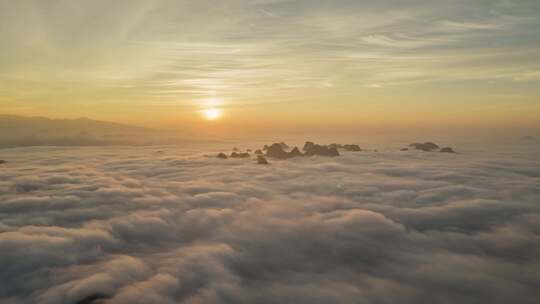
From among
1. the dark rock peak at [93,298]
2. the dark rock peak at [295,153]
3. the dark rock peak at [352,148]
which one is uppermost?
Result: the dark rock peak at [352,148]

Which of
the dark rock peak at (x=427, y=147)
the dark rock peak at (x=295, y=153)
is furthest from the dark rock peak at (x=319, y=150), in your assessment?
the dark rock peak at (x=427, y=147)

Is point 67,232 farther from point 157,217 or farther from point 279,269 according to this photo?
point 279,269

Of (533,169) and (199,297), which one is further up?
(533,169)

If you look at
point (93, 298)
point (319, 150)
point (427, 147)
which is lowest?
point (93, 298)

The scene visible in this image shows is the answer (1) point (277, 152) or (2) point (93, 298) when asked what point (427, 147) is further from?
(2) point (93, 298)

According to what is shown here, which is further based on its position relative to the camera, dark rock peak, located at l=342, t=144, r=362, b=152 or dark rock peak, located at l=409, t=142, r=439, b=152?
dark rock peak, located at l=409, t=142, r=439, b=152

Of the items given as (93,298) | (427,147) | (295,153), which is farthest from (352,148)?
(93,298)

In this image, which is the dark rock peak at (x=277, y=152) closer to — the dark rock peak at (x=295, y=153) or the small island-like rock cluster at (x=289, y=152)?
the small island-like rock cluster at (x=289, y=152)

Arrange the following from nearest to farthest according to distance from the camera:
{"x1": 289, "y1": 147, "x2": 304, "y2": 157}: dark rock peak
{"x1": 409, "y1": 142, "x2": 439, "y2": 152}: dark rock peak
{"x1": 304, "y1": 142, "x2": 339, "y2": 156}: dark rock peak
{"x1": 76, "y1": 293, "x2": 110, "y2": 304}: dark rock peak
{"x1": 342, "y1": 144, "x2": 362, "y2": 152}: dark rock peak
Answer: {"x1": 76, "y1": 293, "x2": 110, "y2": 304}: dark rock peak → {"x1": 289, "y1": 147, "x2": 304, "y2": 157}: dark rock peak → {"x1": 304, "y1": 142, "x2": 339, "y2": 156}: dark rock peak → {"x1": 342, "y1": 144, "x2": 362, "y2": 152}: dark rock peak → {"x1": 409, "y1": 142, "x2": 439, "y2": 152}: dark rock peak

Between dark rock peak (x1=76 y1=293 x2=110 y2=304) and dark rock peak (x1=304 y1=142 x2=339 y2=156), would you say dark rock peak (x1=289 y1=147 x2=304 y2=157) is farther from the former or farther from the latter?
dark rock peak (x1=76 y1=293 x2=110 y2=304)

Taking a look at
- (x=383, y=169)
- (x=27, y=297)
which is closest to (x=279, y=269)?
(x=27, y=297)

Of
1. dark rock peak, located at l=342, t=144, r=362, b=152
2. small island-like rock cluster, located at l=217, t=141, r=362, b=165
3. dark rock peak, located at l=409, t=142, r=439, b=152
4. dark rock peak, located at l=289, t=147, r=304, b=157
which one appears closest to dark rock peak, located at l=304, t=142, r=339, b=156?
small island-like rock cluster, located at l=217, t=141, r=362, b=165
